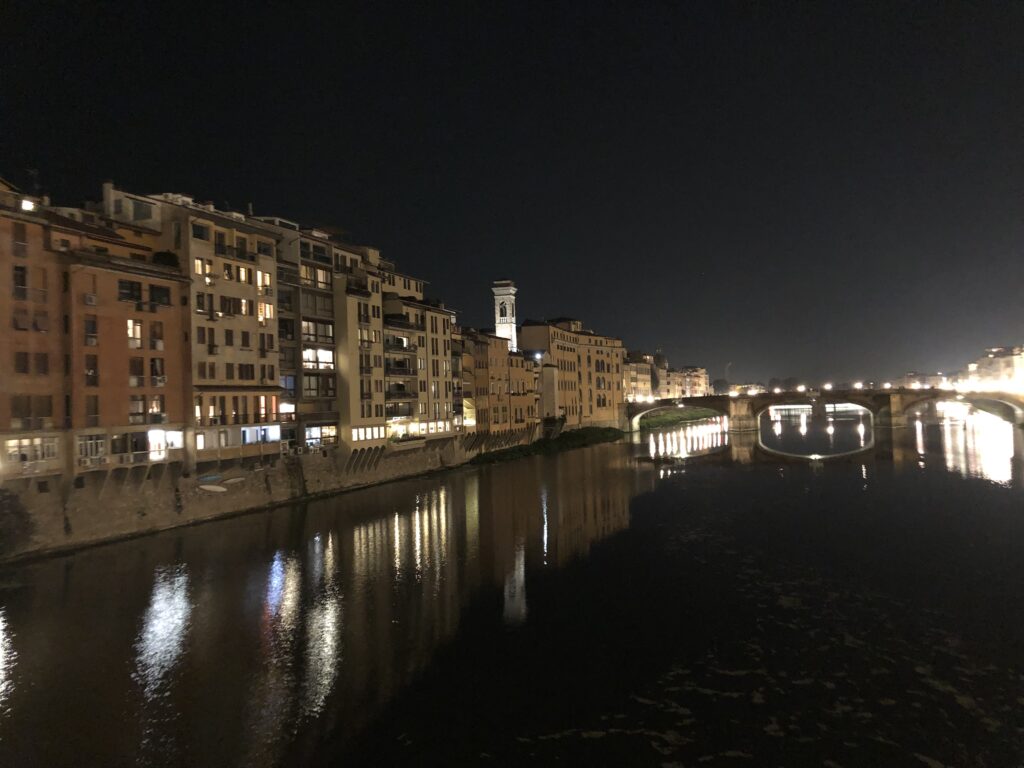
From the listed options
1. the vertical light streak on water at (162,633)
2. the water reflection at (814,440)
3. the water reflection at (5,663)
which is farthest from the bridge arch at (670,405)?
the water reflection at (5,663)

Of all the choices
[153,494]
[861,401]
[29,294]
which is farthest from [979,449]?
[29,294]

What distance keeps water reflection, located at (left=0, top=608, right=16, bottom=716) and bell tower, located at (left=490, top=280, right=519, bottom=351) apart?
7577cm

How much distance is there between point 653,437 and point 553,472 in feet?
132

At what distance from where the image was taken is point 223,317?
34.2 meters

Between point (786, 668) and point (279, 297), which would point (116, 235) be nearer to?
point (279, 297)

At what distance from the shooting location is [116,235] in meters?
30.9

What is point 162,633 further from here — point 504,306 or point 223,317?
point 504,306

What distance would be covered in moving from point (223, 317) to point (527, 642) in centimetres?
2491

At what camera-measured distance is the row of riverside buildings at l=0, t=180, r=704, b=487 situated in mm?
26594

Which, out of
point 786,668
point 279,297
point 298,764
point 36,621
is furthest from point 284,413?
point 786,668

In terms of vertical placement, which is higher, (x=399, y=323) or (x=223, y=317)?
(x=399, y=323)

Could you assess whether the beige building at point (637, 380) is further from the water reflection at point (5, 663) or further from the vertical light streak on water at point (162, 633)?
the water reflection at point (5, 663)

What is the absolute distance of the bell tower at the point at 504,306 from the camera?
9269 cm

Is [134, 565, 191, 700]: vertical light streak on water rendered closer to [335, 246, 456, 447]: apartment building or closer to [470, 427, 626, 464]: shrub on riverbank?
[335, 246, 456, 447]: apartment building
